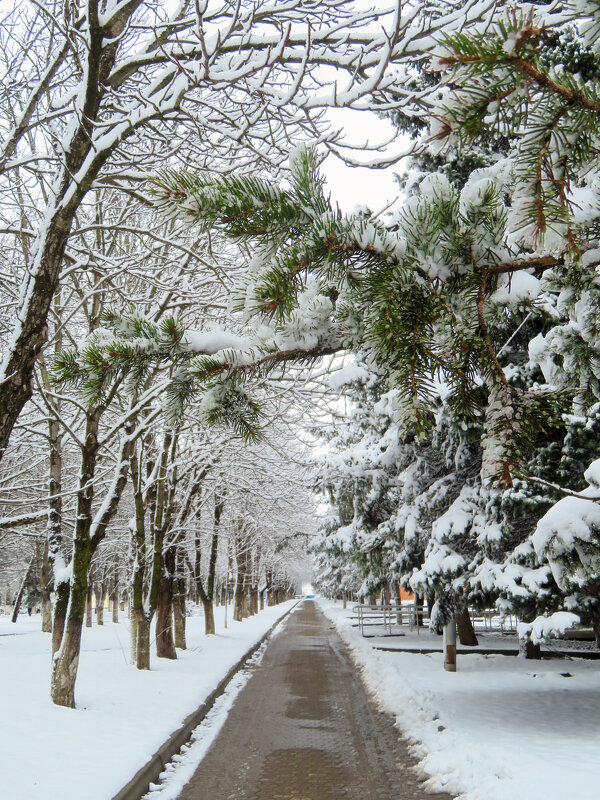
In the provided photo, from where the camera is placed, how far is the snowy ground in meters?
5.32

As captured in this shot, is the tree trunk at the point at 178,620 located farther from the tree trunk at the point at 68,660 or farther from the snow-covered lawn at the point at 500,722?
the tree trunk at the point at 68,660

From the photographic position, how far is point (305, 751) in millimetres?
7559

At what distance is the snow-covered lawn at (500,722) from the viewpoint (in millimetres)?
5605

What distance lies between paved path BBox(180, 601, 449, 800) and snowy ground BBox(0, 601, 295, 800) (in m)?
0.74

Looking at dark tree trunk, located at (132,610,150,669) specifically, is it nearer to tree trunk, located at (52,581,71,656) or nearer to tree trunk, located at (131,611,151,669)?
tree trunk, located at (131,611,151,669)

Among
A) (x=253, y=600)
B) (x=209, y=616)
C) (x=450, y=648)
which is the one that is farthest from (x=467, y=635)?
(x=253, y=600)

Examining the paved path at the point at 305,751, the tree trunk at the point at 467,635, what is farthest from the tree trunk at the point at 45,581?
the paved path at the point at 305,751

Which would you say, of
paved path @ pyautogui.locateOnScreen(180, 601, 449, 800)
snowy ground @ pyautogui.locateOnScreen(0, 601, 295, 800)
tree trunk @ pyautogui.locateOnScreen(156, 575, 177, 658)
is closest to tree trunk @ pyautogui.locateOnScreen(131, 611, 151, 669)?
snowy ground @ pyautogui.locateOnScreen(0, 601, 295, 800)

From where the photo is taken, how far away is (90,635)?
86.0 ft

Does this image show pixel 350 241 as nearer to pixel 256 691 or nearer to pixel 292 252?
pixel 292 252

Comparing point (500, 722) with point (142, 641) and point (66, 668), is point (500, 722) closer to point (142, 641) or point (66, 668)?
point (66, 668)

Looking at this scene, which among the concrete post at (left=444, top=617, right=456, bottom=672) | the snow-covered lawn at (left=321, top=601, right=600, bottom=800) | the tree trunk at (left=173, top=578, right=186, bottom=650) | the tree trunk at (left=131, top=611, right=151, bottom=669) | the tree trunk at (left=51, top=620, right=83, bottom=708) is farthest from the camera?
the tree trunk at (left=173, top=578, right=186, bottom=650)

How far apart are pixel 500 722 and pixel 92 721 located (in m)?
5.14

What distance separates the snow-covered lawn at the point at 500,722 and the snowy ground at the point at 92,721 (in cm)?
305
